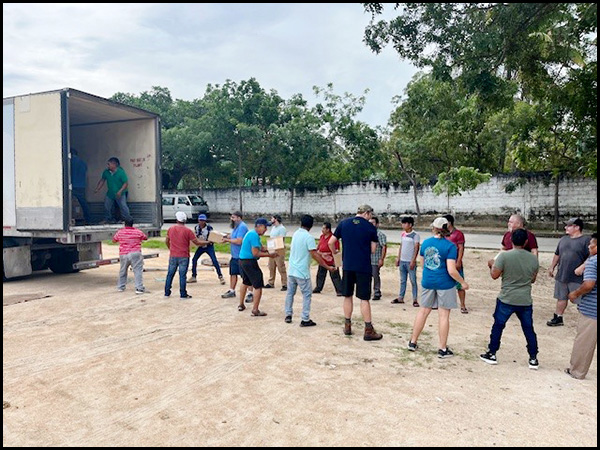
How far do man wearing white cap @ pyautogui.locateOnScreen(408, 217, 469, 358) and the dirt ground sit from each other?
1.11ft

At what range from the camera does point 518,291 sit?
5297mm

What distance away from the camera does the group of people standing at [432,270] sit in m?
5.28

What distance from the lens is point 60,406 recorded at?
4238 millimetres

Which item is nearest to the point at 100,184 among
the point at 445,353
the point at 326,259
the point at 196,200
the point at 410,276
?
the point at 326,259

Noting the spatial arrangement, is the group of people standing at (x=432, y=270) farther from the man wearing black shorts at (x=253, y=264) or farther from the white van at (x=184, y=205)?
the white van at (x=184, y=205)

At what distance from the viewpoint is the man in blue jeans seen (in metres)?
5.28

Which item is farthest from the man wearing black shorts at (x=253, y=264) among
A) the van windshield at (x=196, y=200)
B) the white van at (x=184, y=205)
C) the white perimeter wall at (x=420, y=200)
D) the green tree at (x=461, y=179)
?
the van windshield at (x=196, y=200)

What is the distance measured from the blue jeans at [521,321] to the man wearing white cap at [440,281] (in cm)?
46

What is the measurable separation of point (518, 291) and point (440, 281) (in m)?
0.82

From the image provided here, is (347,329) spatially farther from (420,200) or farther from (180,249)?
(420,200)

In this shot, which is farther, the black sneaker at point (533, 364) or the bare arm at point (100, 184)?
the bare arm at point (100, 184)

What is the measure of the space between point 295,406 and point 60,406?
2.04 meters

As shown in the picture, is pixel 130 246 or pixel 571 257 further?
pixel 130 246

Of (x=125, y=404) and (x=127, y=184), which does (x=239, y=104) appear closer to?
(x=127, y=184)
